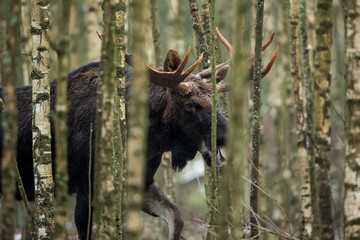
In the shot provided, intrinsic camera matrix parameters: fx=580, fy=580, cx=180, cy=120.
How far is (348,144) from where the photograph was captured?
415 centimetres

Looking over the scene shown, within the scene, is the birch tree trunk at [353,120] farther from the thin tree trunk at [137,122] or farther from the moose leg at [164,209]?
the moose leg at [164,209]

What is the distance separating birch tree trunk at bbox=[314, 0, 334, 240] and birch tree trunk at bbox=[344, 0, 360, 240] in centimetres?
318

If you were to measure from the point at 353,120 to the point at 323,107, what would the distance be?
11.1ft

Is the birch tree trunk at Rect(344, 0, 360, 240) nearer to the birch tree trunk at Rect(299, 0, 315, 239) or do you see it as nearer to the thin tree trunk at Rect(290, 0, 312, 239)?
the birch tree trunk at Rect(299, 0, 315, 239)

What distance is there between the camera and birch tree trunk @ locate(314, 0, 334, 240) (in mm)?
7250

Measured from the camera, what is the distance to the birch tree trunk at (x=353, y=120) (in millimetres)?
4074

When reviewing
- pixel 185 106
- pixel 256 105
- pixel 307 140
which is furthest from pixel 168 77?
pixel 307 140

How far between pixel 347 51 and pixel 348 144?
66 centimetres

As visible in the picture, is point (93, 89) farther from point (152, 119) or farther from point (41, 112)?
point (41, 112)

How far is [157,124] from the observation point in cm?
732

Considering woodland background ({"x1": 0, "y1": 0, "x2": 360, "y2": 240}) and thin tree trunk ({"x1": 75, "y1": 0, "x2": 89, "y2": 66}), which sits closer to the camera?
woodland background ({"x1": 0, "y1": 0, "x2": 360, "y2": 240})

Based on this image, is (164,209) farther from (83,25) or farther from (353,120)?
(83,25)

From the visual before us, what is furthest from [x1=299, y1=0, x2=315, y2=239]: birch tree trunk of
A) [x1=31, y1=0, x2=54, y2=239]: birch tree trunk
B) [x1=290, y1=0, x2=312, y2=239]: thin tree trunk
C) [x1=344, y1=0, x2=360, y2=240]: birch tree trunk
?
[x1=31, y1=0, x2=54, y2=239]: birch tree trunk

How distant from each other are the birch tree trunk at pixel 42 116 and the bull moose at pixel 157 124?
5.64ft
